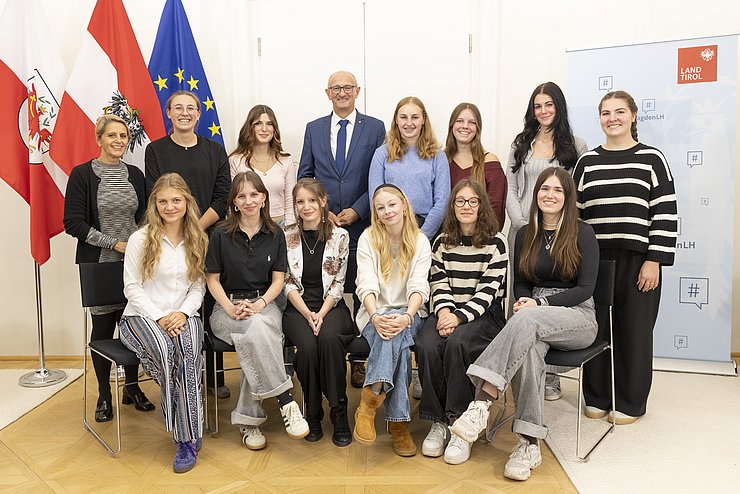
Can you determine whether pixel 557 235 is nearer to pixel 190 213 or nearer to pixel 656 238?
pixel 656 238

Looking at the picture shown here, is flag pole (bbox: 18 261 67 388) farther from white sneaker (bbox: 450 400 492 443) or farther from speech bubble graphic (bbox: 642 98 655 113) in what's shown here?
speech bubble graphic (bbox: 642 98 655 113)

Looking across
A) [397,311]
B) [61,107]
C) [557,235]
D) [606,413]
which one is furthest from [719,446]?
[61,107]

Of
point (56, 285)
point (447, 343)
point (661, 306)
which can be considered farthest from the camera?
point (56, 285)

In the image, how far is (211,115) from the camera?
4.16 metres

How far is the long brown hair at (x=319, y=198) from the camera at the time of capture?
3.13 meters

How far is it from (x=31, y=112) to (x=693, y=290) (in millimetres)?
4101

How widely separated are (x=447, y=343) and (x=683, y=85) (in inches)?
91.0

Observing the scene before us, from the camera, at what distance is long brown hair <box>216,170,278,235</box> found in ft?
9.96

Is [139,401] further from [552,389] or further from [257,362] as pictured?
[552,389]

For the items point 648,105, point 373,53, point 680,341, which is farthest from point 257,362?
point 648,105

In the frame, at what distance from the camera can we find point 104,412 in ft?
10.7

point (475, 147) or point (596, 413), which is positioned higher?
point (475, 147)

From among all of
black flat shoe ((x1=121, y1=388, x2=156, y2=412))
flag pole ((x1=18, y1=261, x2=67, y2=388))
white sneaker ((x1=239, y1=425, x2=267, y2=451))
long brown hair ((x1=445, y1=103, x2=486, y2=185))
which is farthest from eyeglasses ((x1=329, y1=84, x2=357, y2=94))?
flag pole ((x1=18, y1=261, x2=67, y2=388))

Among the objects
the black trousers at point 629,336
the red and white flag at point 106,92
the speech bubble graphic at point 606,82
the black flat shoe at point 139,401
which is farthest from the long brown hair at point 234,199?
the speech bubble graphic at point 606,82
